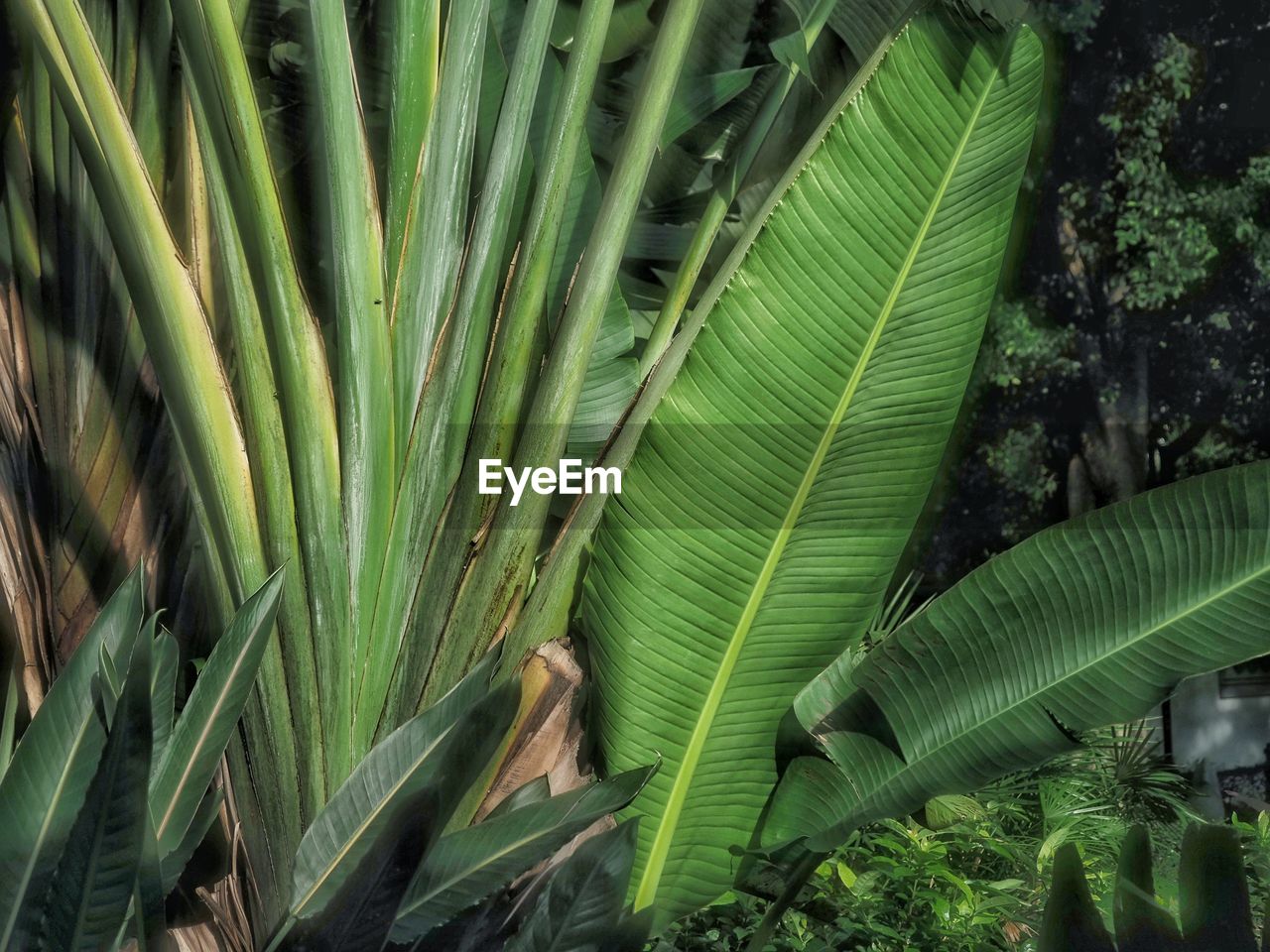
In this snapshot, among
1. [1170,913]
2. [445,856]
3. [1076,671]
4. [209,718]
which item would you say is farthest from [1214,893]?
[209,718]

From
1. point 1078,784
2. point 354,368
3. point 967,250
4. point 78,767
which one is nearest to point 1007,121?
point 967,250

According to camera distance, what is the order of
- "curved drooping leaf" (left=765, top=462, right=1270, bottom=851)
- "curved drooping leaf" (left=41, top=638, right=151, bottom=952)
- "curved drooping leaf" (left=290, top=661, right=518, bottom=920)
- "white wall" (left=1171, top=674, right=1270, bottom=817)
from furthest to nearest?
"white wall" (left=1171, top=674, right=1270, bottom=817)
"curved drooping leaf" (left=765, top=462, right=1270, bottom=851)
"curved drooping leaf" (left=290, top=661, right=518, bottom=920)
"curved drooping leaf" (left=41, top=638, right=151, bottom=952)

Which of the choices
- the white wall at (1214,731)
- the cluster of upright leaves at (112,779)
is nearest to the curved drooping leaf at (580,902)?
the cluster of upright leaves at (112,779)

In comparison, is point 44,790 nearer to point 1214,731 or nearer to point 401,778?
point 401,778

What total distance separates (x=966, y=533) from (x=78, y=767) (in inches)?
31.6

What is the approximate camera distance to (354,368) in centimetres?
57

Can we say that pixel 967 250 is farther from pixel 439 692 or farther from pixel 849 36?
pixel 439 692

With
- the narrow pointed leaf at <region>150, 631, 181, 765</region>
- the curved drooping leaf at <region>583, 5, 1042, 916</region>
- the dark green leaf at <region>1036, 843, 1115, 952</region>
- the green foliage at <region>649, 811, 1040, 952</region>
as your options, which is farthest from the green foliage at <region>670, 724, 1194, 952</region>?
the narrow pointed leaf at <region>150, 631, 181, 765</region>

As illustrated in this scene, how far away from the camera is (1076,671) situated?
58cm

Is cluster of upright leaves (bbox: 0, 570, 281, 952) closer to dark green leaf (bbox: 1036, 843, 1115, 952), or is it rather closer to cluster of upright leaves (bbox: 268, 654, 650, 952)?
cluster of upright leaves (bbox: 268, 654, 650, 952)

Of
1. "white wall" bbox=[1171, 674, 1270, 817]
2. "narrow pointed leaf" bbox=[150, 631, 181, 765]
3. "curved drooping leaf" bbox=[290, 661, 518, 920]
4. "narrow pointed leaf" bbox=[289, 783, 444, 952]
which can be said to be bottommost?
"narrow pointed leaf" bbox=[289, 783, 444, 952]

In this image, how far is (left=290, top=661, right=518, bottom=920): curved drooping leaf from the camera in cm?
43

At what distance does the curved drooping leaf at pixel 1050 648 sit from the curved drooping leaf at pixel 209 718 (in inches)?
14.0

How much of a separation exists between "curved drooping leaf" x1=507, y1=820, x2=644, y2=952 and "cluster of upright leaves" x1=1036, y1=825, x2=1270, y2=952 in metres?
0.18
